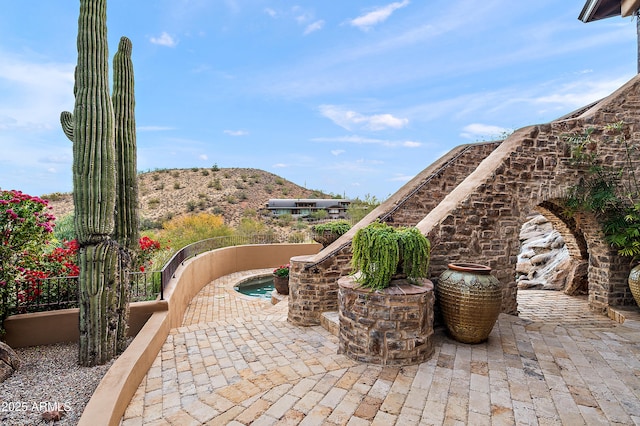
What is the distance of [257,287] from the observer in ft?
36.4

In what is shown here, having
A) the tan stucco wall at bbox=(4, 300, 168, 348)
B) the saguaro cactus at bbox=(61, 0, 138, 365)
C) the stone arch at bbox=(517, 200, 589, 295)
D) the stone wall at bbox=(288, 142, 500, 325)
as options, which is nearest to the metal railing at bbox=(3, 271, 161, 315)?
the tan stucco wall at bbox=(4, 300, 168, 348)

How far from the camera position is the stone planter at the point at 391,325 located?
11.5ft

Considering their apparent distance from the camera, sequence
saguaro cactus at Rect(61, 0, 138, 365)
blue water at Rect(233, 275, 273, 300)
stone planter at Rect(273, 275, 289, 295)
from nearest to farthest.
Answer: saguaro cactus at Rect(61, 0, 138, 365) → stone planter at Rect(273, 275, 289, 295) → blue water at Rect(233, 275, 273, 300)

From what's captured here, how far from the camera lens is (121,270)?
13.5 ft

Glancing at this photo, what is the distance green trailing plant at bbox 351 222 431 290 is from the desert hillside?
867 inches

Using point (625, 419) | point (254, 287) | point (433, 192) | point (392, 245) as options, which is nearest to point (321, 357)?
point (392, 245)

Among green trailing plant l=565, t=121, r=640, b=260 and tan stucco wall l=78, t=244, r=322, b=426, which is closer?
tan stucco wall l=78, t=244, r=322, b=426

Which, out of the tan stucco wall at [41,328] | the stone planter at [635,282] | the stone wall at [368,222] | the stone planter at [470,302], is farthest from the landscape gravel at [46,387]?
the stone planter at [635,282]

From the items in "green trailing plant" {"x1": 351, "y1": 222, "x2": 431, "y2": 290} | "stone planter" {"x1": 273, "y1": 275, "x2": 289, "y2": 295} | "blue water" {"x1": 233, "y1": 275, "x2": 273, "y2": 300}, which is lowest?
"blue water" {"x1": 233, "y1": 275, "x2": 273, "y2": 300}

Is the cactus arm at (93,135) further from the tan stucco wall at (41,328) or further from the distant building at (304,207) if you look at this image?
the distant building at (304,207)

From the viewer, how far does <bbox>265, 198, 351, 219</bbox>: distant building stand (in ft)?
89.1

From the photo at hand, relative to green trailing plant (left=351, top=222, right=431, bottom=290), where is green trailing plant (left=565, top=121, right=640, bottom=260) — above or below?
above

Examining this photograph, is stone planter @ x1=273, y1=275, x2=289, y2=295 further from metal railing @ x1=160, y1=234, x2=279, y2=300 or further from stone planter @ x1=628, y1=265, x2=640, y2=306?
stone planter @ x1=628, y1=265, x2=640, y2=306

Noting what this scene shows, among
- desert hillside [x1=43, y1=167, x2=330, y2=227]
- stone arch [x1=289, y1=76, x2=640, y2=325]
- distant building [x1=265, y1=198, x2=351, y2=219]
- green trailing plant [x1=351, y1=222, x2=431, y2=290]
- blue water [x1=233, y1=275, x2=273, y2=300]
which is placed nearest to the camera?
green trailing plant [x1=351, y1=222, x2=431, y2=290]
